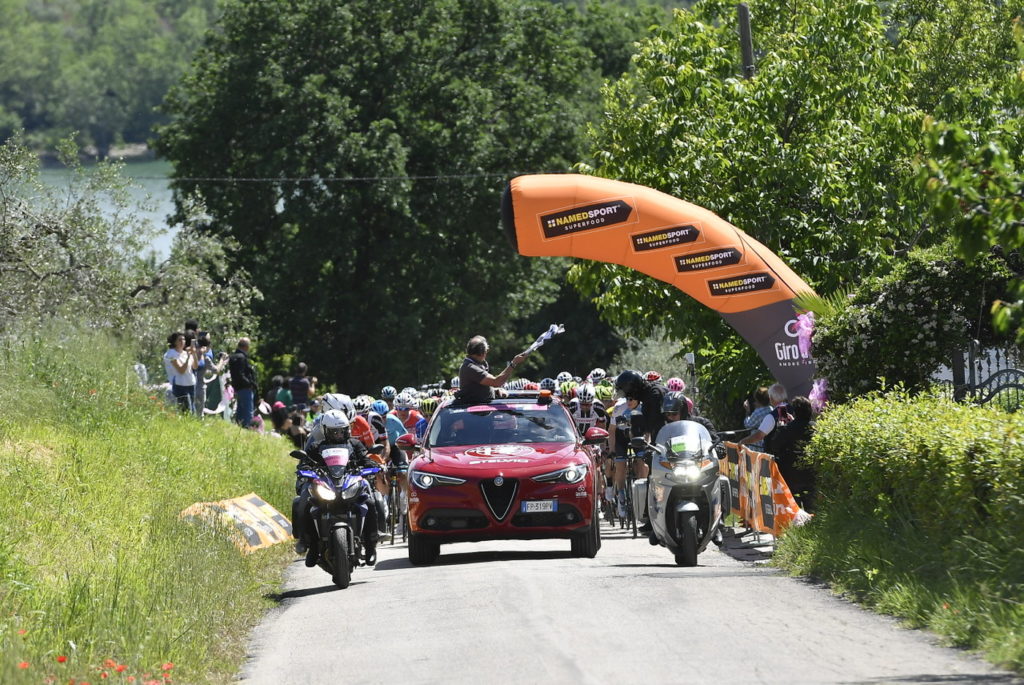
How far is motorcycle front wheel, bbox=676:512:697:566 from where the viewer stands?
1545 centimetres

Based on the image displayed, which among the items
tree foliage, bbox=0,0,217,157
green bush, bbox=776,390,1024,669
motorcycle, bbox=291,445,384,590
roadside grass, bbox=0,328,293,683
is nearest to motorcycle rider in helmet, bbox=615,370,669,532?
green bush, bbox=776,390,1024,669

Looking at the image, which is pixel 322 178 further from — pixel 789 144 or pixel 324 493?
pixel 324 493

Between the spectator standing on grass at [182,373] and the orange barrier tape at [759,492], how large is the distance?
917 cm

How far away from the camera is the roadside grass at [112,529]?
10.4 m

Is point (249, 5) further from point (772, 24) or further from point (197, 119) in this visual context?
point (772, 24)

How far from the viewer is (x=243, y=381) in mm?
29734

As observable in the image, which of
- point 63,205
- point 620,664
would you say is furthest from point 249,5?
point 620,664

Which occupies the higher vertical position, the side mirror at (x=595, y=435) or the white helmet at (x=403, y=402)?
the side mirror at (x=595, y=435)

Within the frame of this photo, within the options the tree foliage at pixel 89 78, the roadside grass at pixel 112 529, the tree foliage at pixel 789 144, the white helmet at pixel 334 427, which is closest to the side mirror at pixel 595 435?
the white helmet at pixel 334 427

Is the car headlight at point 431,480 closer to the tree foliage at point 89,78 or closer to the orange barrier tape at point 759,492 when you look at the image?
the orange barrier tape at point 759,492

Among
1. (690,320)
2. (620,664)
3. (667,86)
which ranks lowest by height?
(690,320)

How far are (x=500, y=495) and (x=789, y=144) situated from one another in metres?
12.0

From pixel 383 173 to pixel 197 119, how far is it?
677 cm

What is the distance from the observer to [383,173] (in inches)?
1802
